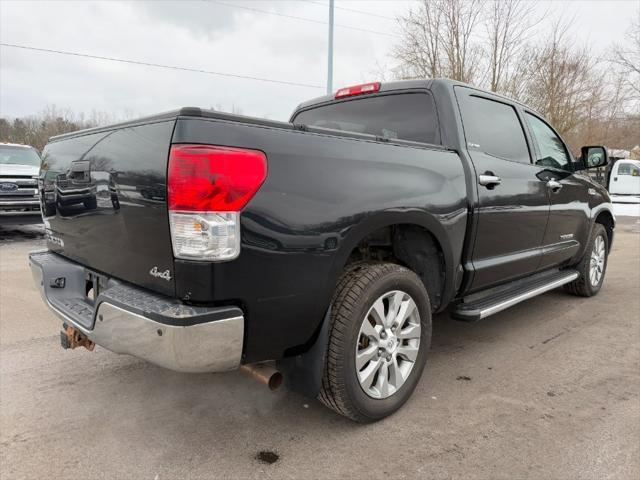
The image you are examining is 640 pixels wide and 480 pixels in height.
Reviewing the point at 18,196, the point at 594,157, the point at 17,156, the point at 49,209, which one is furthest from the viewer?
the point at 17,156

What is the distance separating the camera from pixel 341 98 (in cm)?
364

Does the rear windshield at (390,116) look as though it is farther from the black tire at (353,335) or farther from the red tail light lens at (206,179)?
the red tail light lens at (206,179)

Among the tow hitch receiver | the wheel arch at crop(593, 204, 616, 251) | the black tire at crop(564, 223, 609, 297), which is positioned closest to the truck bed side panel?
the tow hitch receiver

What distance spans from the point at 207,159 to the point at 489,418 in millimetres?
2061

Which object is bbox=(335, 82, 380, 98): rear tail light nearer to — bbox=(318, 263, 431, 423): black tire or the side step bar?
bbox=(318, 263, 431, 423): black tire

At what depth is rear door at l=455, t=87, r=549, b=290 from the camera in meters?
3.12

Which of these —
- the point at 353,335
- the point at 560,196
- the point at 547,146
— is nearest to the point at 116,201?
the point at 353,335

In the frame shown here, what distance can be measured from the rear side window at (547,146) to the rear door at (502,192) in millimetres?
233

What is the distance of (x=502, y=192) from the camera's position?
3.24 meters

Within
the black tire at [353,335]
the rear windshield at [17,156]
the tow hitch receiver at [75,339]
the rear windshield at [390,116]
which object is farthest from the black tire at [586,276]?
the rear windshield at [17,156]

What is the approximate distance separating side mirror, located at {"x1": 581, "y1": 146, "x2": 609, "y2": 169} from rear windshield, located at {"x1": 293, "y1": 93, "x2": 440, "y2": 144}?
2329 millimetres

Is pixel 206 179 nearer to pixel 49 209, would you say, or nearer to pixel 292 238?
pixel 292 238

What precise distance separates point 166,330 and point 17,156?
10289mm

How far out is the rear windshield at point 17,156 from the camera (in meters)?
9.65
